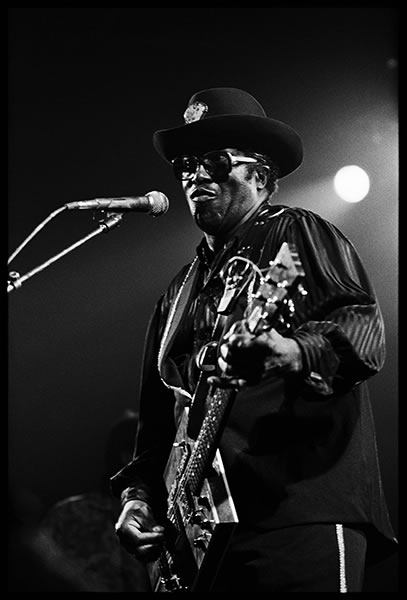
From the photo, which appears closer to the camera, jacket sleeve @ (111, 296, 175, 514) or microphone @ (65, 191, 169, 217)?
microphone @ (65, 191, 169, 217)

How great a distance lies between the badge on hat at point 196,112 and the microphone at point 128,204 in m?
0.22

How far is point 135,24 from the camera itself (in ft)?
10.2

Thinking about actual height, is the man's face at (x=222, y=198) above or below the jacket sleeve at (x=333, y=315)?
above

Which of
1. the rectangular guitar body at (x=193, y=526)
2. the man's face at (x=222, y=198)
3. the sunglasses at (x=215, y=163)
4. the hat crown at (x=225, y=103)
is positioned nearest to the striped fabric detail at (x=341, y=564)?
the rectangular guitar body at (x=193, y=526)

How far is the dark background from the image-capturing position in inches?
119

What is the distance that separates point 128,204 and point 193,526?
85cm

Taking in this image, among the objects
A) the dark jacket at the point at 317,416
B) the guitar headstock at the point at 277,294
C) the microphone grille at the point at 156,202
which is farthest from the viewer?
the microphone grille at the point at 156,202

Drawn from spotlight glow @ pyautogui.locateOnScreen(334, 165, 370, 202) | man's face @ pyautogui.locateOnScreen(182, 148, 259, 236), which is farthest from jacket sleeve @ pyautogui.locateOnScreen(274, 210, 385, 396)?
spotlight glow @ pyautogui.locateOnScreen(334, 165, 370, 202)

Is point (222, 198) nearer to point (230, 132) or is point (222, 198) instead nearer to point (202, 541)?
point (230, 132)

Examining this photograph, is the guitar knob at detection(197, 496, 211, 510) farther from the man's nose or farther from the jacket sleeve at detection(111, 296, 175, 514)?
the man's nose

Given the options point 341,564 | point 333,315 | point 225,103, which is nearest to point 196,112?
point 225,103

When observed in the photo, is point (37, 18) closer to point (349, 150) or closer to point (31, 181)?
point (31, 181)

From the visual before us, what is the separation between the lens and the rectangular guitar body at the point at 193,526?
79.8 inches

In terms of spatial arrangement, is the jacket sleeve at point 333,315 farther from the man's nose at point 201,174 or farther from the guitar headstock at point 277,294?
the man's nose at point 201,174
